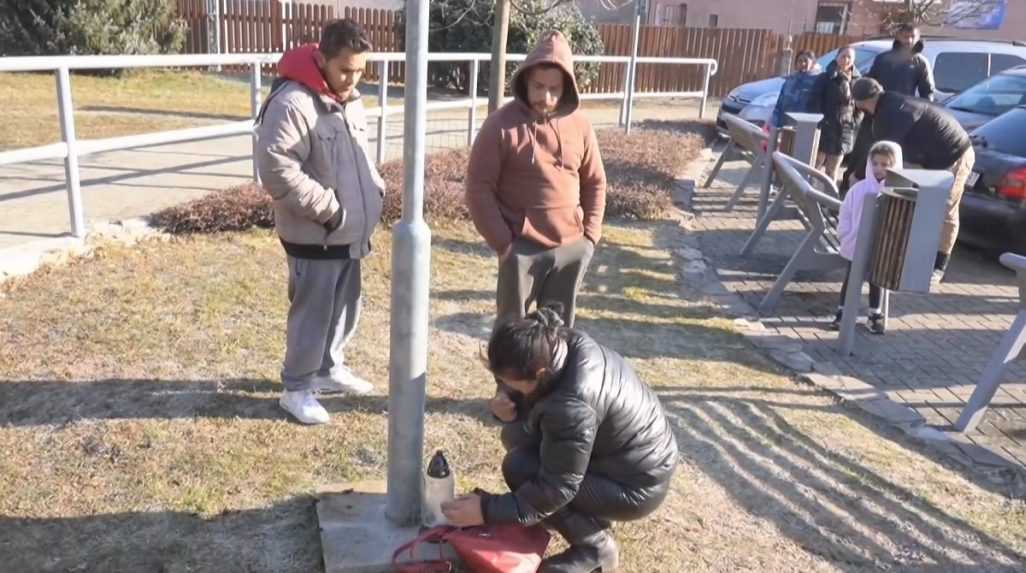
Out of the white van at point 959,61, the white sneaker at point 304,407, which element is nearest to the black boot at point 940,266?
the white sneaker at point 304,407

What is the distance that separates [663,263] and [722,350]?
6.15 ft

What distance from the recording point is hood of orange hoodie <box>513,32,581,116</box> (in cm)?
337

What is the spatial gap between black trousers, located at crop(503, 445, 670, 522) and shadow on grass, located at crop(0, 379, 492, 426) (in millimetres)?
1209

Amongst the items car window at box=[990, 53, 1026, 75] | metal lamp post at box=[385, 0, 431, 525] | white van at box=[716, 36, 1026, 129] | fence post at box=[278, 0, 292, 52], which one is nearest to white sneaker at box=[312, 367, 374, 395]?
metal lamp post at box=[385, 0, 431, 525]

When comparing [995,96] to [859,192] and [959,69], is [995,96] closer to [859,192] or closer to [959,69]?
[959,69]

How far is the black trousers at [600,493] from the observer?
2.75 meters

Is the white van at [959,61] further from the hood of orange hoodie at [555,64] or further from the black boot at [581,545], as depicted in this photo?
the black boot at [581,545]

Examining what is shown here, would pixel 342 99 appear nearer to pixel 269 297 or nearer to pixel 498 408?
pixel 498 408

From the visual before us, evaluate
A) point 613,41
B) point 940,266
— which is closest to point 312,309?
point 940,266

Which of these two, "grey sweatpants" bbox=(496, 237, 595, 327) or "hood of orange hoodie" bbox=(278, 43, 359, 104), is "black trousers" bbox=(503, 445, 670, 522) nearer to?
"grey sweatpants" bbox=(496, 237, 595, 327)

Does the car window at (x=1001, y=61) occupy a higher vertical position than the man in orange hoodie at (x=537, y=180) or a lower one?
higher

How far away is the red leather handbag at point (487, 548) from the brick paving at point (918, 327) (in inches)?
106

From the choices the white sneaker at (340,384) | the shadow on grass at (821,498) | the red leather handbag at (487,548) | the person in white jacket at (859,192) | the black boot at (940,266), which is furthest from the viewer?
the black boot at (940,266)

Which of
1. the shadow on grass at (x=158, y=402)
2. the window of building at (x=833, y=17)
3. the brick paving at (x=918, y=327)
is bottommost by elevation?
the brick paving at (x=918, y=327)
